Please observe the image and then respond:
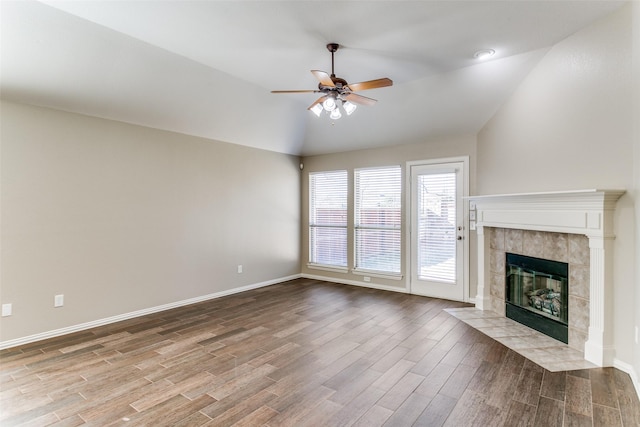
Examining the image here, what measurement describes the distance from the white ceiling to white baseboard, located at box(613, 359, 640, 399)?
308 centimetres

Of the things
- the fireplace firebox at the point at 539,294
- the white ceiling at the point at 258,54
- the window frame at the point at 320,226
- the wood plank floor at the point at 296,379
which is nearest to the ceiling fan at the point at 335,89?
the white ceiling at the point at 258,54

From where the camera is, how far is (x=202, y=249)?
205 inches

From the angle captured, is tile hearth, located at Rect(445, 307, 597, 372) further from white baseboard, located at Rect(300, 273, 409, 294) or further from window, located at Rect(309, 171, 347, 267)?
window, located at Rect(309, 171, 347, 267)

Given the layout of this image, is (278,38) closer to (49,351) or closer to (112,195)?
(112,195)

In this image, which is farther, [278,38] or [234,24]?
[278,38]

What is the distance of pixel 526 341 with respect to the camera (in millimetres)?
3541

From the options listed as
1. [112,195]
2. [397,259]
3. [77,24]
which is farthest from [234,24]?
[397,259]

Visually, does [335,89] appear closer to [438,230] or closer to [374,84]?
[374,84]

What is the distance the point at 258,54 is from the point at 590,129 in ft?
11.3

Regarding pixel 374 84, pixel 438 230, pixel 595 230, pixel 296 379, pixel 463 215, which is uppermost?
pixel 374 84

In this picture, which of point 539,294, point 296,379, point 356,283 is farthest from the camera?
point 356,283

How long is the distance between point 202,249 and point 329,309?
2.21m

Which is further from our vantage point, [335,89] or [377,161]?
[377,161]

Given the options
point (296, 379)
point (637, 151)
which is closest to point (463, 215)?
point (637, 151)
